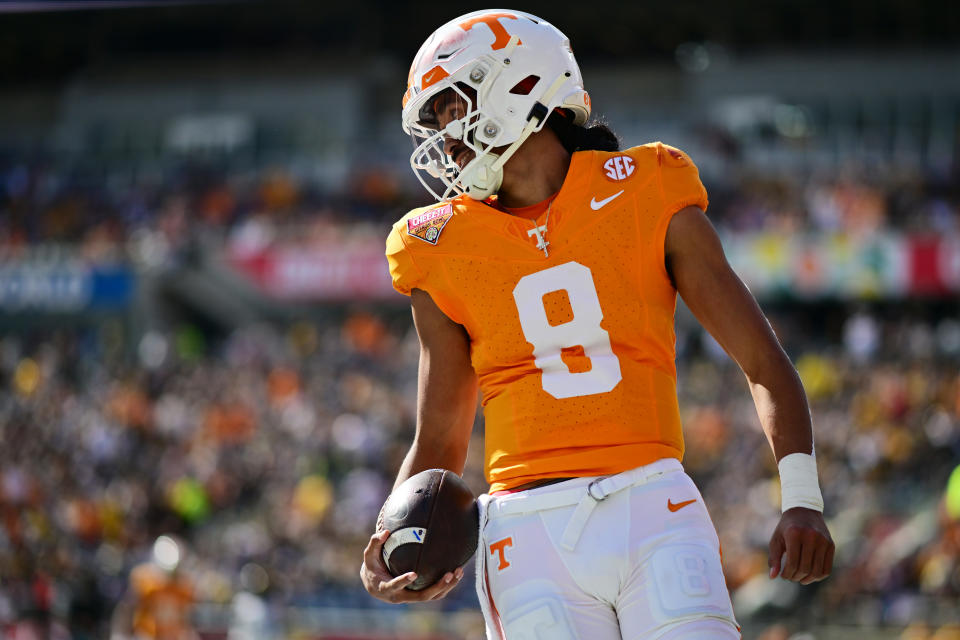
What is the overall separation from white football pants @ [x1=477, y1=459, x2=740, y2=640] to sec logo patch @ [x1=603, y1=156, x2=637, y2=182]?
0.67m

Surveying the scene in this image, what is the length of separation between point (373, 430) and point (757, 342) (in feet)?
41.2

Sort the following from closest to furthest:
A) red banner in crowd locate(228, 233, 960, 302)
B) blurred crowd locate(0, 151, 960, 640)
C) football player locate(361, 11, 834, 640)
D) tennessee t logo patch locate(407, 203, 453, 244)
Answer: football player locate(361, 11, 834, 640) < tennessee t logo patch locate(407, 203, 453, 244) < blurred crowd locate(0, 151, 960, 640) < red banner in crowd locate(228, 233, 960, 302)

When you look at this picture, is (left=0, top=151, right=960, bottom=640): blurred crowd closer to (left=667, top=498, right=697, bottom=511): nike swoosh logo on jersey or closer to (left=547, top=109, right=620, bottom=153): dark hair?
(left=547, top=109, right=620, bottom=153): dark hair

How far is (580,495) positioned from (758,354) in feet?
1.66

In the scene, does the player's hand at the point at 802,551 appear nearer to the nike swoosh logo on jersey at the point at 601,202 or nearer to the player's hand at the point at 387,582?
the player's hand at the point at 387,582

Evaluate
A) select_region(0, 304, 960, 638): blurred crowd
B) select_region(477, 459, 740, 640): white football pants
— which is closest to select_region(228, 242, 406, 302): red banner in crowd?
select_region(0, 304, 960, 638): blurred crowd

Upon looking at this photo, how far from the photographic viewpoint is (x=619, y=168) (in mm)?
3045

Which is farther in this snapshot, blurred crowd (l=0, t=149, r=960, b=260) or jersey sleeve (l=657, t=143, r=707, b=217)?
blurred crowd (l=0, t=149, r=960, b=260)

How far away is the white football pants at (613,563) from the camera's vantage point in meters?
2.70

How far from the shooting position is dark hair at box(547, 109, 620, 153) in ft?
10.8

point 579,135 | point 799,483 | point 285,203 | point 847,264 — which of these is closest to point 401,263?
point 579,135

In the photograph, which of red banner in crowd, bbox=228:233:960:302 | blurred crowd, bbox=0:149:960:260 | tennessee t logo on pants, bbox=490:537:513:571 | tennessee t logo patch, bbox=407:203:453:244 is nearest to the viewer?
tennessee t logo on pants, bbox=490:537:513:571

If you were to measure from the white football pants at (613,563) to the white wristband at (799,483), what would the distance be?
202 millimetres

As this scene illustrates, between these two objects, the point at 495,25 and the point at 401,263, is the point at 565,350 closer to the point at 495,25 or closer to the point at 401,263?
the point at 401,263
